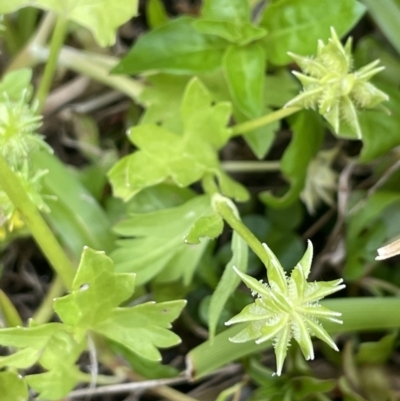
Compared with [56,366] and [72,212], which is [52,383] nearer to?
[56,366]

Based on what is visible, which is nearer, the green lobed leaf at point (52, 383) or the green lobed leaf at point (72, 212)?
the green lobed leaf at point (52, 383)

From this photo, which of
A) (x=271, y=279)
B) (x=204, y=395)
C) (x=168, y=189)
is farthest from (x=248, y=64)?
(x=204, y=395)

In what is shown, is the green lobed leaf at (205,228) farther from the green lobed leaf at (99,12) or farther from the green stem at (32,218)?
the green lobed leaf at (99,12)

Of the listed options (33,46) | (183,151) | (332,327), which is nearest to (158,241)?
(183,151)

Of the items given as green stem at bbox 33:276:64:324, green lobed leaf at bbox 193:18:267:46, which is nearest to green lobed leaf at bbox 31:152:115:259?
green stem at bbox 33:276:64:324

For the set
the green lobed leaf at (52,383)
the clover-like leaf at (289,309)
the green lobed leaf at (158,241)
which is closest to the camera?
the clover-like leaf at (289,309)

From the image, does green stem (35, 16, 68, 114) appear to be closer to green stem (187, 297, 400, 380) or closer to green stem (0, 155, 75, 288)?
green stem (0, 155, 75, 288)

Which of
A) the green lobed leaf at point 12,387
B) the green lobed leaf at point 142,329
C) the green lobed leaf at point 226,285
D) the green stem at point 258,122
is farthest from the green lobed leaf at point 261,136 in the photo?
the green lobed leaf at point 12,387
